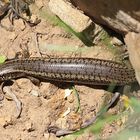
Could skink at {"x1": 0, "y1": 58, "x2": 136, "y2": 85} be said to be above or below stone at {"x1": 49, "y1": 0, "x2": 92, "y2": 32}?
below

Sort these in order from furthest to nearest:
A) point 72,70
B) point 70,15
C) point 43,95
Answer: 1. point 43,95
2. point 72,70
3. point 70,15

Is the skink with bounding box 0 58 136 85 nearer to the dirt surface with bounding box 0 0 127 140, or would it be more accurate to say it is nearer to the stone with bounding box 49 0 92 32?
the dirt surface with bounding box 0 0 127 140

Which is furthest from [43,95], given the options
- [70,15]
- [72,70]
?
[70,15]

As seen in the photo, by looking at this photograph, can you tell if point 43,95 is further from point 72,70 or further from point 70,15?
point 70,15

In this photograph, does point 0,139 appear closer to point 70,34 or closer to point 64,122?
point 64,122

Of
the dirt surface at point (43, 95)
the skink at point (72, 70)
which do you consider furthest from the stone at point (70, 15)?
the skink at point (72, 70)

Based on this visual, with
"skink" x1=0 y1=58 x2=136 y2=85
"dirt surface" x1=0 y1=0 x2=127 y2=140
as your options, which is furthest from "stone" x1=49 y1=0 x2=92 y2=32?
"skink" x1=0 y1=58 x2=136 y2=85
